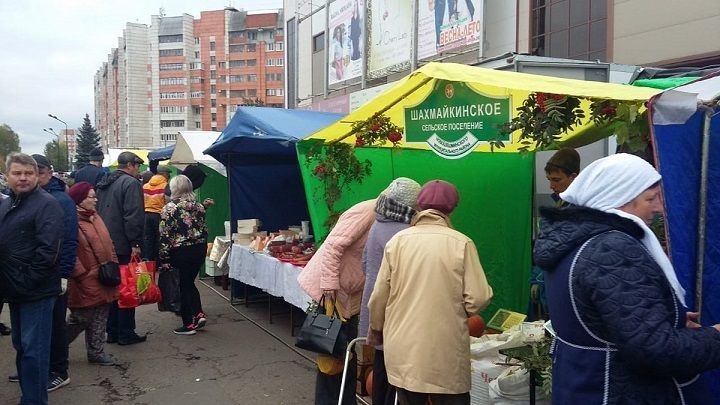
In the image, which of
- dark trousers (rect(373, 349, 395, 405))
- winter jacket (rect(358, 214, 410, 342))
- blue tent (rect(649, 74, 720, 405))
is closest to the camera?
blue tent (rect(649, 74, 720, 405))

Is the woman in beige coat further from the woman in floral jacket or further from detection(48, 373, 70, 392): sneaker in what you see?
the woman in floral jacket

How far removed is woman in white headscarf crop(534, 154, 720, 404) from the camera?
1658 mm

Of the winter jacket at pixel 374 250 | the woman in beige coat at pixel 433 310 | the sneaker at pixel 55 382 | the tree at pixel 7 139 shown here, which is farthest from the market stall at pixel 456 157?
the tree at pixel 7 139

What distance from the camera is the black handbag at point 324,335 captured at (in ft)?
12.1

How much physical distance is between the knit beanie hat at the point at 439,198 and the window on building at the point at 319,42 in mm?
20090

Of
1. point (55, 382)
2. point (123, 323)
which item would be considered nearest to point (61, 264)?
point (55, 382)

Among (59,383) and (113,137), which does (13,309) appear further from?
(113,137)

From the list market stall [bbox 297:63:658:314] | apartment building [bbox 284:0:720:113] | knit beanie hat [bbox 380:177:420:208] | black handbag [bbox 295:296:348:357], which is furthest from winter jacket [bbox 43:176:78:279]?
apartment building [bbox 284:0:720:113]

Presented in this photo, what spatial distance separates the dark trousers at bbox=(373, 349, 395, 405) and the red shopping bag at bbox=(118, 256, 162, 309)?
302 centimetres

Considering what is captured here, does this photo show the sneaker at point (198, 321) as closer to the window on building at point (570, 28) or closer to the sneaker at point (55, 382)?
the sneaker at point (55, 382)

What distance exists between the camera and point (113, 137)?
104062 mm

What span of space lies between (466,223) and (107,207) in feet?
11.8

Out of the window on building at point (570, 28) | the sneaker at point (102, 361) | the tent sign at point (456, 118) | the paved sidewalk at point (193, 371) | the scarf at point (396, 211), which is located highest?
the window on building at point (570, 28)

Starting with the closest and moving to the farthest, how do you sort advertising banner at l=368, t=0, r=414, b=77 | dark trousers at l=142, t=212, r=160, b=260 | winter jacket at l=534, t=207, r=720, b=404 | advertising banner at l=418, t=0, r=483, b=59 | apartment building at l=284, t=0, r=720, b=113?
winter jacket at l=534, t=207, r=720, b=404, dark trousers at l=142, t=212, r=160, b=260, apartment building at l=284, t=0, r=720, b=113, advertising banner at l=418, t=0, r=483, b=59, advertising banner at l=368, t=0, r=414, b=77
